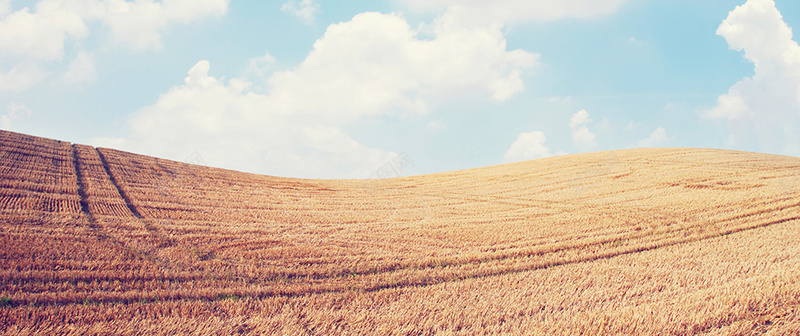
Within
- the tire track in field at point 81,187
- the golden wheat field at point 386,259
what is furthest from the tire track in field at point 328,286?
the tire track in field at point 81,187

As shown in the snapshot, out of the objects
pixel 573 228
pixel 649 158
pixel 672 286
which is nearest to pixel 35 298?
pixel 672 286

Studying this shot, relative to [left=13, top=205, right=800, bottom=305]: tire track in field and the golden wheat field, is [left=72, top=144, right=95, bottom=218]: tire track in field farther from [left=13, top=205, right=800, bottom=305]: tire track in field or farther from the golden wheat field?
[left=13, top=205, right=800, bottom=305]: tire track in field

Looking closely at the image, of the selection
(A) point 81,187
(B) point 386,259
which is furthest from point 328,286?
(A) point 81,187

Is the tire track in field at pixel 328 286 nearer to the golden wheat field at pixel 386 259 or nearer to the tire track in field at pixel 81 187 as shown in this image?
the golden wheat field at pixel 386 259

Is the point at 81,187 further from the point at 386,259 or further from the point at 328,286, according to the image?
the point at 328,286

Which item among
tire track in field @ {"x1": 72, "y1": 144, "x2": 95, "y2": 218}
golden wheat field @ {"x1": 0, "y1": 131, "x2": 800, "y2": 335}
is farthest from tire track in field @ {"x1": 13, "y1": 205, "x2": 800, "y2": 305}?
tire track in field @ {"x1": 72, "y1": 144, "x2": 95, "y2": 218}

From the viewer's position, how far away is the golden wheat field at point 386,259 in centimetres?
578

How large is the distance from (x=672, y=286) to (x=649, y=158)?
23.5 m

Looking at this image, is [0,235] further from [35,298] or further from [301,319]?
[301,319]

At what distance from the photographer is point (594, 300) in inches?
266

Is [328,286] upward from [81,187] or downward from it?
downward

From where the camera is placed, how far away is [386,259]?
8.93m

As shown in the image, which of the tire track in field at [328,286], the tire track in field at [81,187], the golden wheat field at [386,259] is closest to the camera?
the golden wheat field at [386,259]

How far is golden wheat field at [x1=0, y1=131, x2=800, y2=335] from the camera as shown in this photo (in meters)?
5.78
